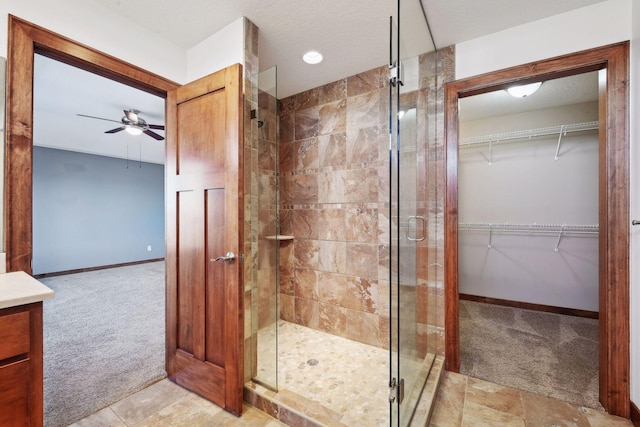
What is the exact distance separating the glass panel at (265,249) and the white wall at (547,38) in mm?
1473

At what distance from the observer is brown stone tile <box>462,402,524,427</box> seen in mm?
1566

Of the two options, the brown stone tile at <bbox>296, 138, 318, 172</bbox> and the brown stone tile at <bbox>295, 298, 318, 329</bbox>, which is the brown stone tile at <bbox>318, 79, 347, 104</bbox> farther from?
the brown stone tile at <bbox>295, 298, 318, 329</bbox>

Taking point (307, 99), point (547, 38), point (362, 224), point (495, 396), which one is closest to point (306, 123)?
point (307, 99)

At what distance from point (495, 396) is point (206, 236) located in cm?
222

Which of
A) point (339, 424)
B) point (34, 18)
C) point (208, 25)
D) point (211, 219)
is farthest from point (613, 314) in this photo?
point (34, 18)

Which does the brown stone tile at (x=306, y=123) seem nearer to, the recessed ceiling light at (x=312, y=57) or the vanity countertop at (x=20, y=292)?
the recessed ceiling light at (x=312, y=57)

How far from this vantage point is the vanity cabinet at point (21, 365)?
0.89 m

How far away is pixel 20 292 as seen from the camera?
3.11ft

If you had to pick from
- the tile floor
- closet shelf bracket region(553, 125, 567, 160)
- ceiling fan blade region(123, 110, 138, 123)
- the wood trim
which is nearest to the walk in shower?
the tile floor

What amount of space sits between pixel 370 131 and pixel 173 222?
181cm

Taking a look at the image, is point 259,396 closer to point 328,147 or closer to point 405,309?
point 405,309

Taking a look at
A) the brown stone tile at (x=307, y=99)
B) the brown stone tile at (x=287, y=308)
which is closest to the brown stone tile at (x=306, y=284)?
the brown stone tile at (x=287, y=308)

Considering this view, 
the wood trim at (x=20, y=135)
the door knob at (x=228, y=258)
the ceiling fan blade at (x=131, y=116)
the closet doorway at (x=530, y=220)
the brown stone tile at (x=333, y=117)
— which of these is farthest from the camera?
the ceiling fan blade at (x=131, y=116)

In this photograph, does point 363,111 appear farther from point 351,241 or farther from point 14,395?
point 14,395
